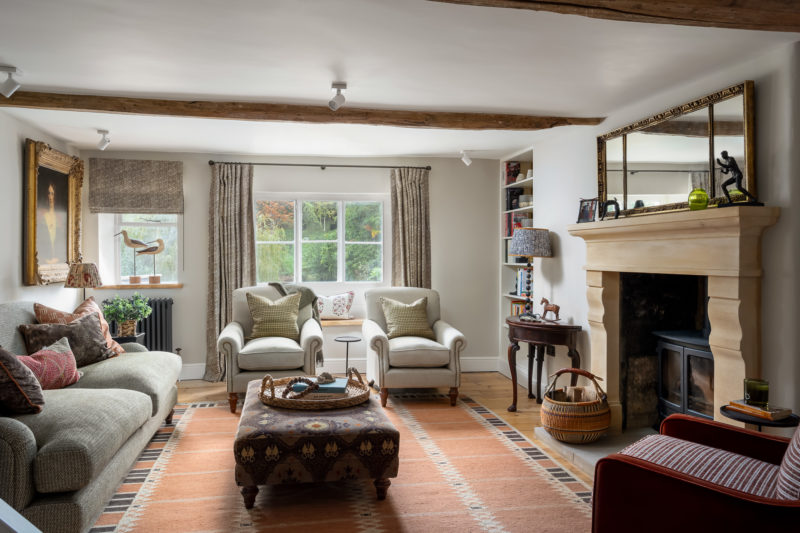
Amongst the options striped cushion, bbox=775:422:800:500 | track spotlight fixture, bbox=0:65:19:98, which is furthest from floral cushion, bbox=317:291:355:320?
striped cushion, bbox=775:422:800:500

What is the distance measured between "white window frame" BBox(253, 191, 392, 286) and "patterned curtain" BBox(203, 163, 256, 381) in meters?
0.29

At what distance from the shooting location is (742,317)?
2982 millimetres

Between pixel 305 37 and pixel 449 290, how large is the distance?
158 inches

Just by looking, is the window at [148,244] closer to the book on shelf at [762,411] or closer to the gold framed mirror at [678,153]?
the gold framed mirror at [678,153]

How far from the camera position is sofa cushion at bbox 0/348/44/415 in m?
2.70

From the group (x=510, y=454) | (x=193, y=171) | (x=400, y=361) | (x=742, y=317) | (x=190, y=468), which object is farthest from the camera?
(x=193, y=171)

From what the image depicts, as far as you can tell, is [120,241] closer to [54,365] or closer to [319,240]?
[319,240]

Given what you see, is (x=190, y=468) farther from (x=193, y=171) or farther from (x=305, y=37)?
(x=193, y=171)

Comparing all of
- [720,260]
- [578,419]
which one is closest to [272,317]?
[578,419]

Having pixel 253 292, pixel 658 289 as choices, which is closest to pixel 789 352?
pixel 658 289

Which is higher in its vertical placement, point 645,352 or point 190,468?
point 645,352

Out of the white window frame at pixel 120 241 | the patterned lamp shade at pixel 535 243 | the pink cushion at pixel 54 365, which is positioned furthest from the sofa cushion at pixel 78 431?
the patterned lamp shade at pixel 535 243

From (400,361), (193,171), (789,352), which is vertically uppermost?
(193,171)

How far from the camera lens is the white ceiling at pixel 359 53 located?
2.52m
